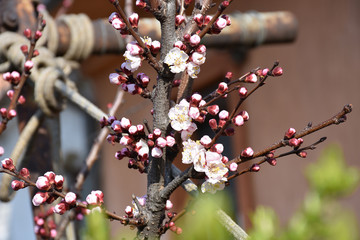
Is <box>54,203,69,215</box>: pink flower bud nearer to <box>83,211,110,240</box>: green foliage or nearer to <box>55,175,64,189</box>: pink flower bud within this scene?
<box>55,175,64,189</box>: pink flower bud

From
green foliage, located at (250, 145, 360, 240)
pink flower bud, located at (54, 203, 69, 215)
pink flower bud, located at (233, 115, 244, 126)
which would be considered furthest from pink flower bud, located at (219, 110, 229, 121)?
green foliage, located at (250, 145, 360, 240)

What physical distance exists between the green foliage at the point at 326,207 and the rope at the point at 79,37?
1496 mm

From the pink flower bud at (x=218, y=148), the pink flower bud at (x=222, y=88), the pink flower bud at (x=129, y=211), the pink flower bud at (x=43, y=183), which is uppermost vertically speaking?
the pink flower bud at (x=222, y=88)

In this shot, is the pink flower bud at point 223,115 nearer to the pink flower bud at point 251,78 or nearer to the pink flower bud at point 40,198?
the pink flower bud at point 251,78

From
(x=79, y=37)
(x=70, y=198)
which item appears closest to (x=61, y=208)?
(x=70, y=198)

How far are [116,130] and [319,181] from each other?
1.66ft

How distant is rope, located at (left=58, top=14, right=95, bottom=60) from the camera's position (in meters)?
1.70

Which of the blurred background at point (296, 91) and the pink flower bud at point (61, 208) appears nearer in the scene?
the pink flower bud at point (61, 208)

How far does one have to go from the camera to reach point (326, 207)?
27cm

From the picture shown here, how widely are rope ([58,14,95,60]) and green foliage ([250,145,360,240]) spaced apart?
1.50m

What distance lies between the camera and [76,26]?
1.73 meters

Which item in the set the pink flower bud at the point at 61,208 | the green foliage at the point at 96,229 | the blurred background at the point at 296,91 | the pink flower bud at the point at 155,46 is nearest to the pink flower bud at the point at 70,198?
the pink flower bud at the point at 61,208

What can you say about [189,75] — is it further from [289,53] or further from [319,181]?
[289,53]

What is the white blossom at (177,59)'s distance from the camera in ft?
2.28
